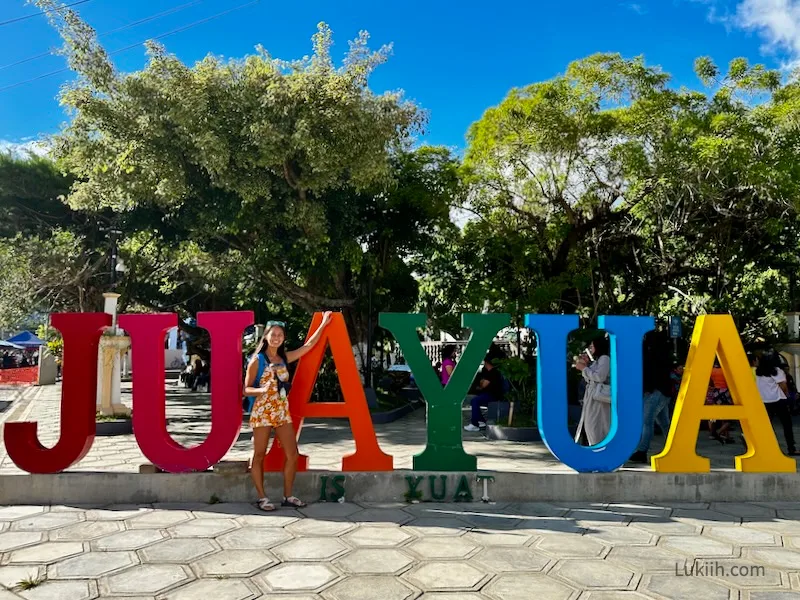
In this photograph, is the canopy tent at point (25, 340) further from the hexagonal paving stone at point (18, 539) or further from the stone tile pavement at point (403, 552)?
the stone tile pavement at point (403, 552)

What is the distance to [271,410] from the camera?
509 cm

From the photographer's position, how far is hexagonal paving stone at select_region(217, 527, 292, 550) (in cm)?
418

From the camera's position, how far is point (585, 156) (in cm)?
1155

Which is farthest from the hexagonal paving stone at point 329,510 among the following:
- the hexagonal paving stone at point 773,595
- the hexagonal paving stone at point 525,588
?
the hexagonal paving stone at point 773,595

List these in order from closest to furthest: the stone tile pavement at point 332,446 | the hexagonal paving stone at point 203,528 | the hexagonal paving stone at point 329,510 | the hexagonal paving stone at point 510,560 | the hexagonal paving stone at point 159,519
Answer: the hexagonal paving stone at point 510,560, the hexagonal paving stone at point 203,528, the hexagonal paving stone at point 159,519, the hexagonal paving stone at point 329,510, the stone tile pavement at point 332,446

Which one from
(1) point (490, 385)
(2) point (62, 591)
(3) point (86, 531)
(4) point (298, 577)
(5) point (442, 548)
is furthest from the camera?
(1) point (490, 385)

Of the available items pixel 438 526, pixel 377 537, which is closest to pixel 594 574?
pixel 438 526

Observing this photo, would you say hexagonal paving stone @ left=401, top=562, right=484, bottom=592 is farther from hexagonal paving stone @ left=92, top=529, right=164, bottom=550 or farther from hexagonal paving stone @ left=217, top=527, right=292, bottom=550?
hexagonal paving stone @ left=92, top=529, right=164, bottom=550

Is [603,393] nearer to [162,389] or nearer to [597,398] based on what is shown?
[597,398]

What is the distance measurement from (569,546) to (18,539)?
12.8 ft

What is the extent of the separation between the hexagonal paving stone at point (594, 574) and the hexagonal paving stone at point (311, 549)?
4.70 feet

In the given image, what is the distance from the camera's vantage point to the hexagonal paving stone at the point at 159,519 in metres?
4.66

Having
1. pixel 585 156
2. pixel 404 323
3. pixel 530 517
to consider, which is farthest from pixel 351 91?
pixel 530 517

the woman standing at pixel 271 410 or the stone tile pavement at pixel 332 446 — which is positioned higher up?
the woman standing at pixel 271 410
